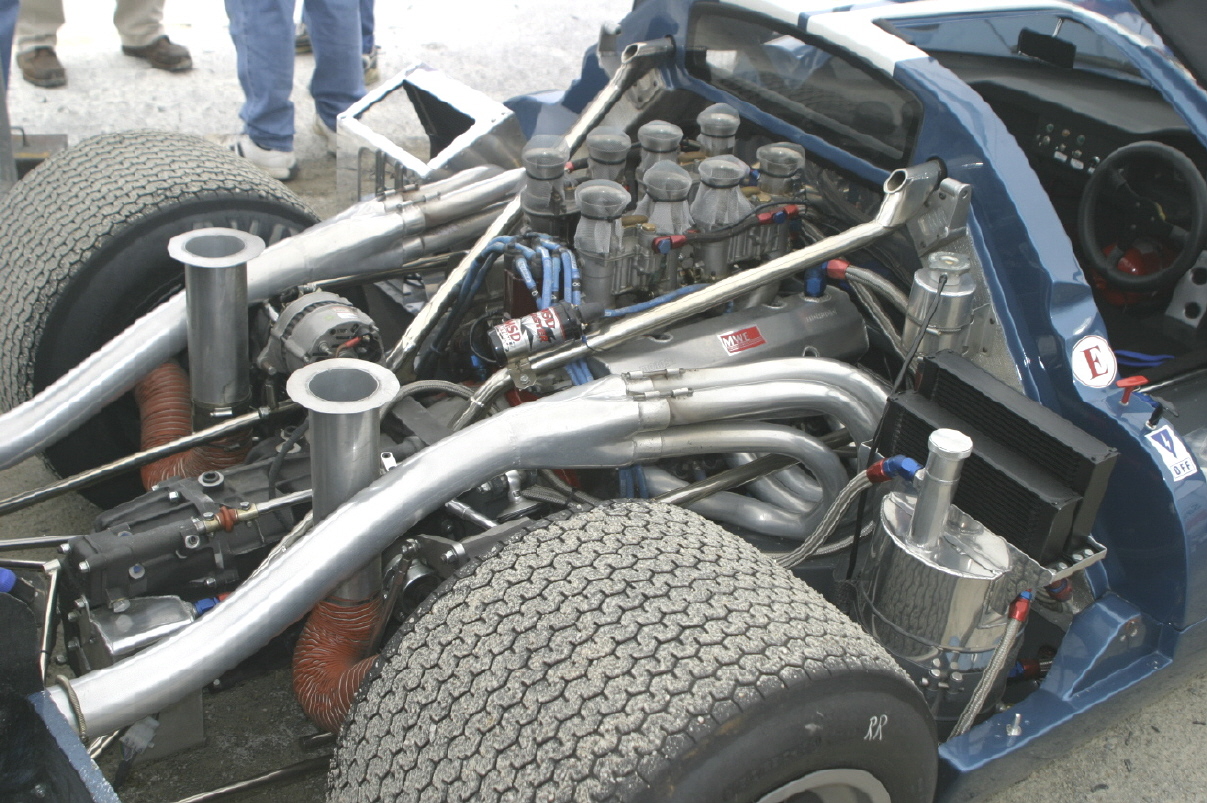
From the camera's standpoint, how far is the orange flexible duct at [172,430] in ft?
8.57

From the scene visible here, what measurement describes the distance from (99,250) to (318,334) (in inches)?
27.0

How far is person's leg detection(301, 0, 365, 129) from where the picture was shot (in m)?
5.18

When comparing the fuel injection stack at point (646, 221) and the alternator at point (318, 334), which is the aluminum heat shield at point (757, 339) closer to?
the fuel injection stack at point (646, 221)

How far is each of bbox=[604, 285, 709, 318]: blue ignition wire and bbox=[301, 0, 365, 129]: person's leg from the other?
3.19 m

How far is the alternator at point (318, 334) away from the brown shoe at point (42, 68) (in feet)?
13.5

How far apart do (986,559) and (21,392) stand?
2.24 m

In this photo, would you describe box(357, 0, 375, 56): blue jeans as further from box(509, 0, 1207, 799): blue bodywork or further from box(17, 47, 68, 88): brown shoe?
box(509, 0, 1207, 799): blue bodywork

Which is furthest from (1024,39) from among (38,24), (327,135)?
(38,24)

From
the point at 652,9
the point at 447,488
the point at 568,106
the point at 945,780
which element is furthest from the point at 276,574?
the point at 568,106

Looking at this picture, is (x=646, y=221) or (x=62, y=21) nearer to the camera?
(x=646, y=221)

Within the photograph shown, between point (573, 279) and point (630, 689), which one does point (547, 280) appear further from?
point (630, 689)

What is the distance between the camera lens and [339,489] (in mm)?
1945

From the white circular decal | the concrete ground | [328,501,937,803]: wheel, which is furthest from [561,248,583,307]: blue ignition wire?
the concrete ground

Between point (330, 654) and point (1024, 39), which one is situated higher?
point (1024, 39)
